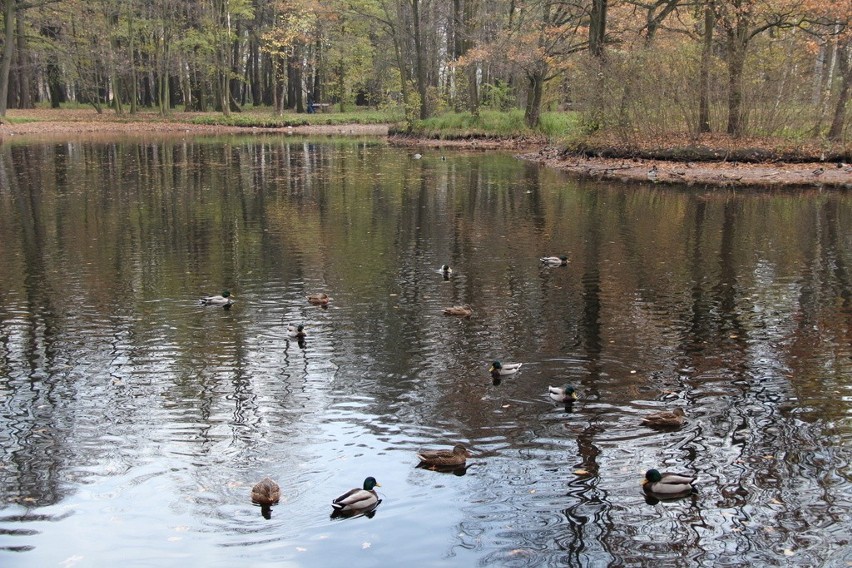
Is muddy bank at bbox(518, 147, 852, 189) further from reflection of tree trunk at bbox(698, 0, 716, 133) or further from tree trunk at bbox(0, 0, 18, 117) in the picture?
tree trunk at bbox(0, 0, 18, 117)

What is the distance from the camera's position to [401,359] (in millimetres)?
9844

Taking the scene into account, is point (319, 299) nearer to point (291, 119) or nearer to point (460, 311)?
point (460, 311)

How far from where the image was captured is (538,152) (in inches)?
1431

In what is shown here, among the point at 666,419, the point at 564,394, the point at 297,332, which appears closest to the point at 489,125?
the point at 297,332

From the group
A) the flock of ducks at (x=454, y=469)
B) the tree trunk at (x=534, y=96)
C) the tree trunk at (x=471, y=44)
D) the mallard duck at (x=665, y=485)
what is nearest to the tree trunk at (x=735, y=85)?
the tree trunk at (x=534, y=96)

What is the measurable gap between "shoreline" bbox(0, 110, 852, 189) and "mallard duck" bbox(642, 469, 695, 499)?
20.2 m

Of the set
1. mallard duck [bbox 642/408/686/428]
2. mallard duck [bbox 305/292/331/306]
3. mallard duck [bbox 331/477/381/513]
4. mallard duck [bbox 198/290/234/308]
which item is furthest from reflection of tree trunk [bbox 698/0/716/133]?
mallard duck [bbox 331/477/381/513]

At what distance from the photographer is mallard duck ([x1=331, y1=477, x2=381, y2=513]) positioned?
632 centimetres

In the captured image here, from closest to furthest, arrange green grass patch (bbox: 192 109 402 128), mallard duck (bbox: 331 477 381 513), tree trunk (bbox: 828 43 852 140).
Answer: mallard duck (bbox: 331 477 381 513) < tree trunk (bbox: 828 43 852 140) < green grass patch (bbox: 192 109 402 128)

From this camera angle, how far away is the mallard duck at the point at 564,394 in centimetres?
835

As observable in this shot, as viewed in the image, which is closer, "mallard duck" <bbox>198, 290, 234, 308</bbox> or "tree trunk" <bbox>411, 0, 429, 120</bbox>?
"mallard duck" <bbox>198, 290, 234, 308</bbox>

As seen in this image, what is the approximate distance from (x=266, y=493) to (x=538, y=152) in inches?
1236

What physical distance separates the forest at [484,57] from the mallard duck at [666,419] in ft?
74.2

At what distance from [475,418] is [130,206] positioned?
15.8 m
